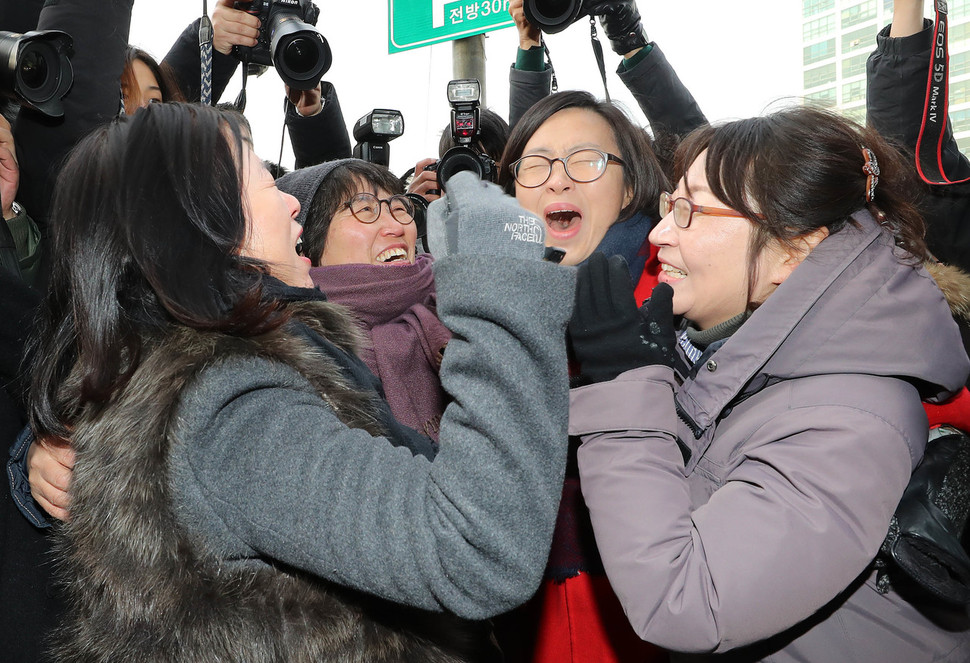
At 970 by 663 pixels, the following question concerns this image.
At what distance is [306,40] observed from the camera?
6.93 ft

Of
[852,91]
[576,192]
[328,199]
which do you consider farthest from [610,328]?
[852,91]

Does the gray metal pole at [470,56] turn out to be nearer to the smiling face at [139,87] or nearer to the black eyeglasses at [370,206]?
the black eyeglasses at [370,206]

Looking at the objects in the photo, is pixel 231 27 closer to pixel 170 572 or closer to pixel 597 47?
pixel 597 47

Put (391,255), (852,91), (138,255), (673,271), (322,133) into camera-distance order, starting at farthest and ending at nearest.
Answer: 1. (852,91)
2. (322,133)
3. (391,255)
4. (673,271)
5. (138,255)

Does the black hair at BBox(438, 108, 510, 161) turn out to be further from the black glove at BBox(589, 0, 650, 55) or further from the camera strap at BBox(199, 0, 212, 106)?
the camera strap at BBox(199, 0, 212, 106)

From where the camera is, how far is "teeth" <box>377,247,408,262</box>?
7.61ft

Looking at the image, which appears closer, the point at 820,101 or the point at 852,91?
the point at 820,101

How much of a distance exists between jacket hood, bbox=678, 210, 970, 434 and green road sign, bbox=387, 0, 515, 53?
2.75m

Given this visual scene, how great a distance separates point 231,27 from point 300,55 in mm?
263

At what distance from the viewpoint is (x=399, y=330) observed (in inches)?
84.1

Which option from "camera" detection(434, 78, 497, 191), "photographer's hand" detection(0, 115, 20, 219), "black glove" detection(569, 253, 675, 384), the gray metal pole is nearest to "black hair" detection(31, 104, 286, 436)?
"black glove" detection(569, 253, 675, 384)

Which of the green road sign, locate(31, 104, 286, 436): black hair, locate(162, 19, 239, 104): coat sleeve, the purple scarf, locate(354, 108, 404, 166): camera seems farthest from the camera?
the green road sign

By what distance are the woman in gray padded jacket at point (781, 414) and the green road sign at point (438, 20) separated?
97.2 inches

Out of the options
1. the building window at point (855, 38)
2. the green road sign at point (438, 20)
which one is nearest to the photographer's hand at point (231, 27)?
the green road sign at point (438, 20)
